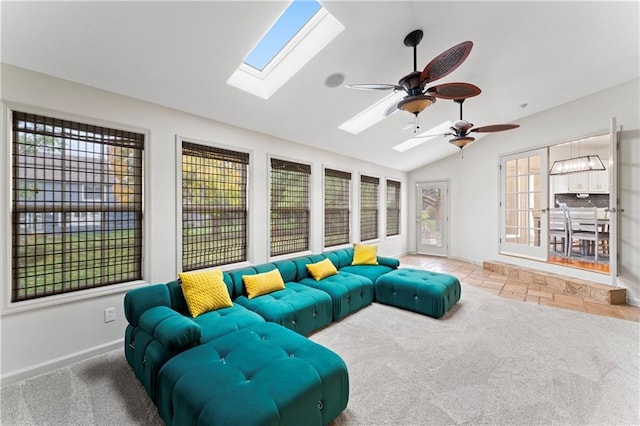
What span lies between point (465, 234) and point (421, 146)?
99.7 inches

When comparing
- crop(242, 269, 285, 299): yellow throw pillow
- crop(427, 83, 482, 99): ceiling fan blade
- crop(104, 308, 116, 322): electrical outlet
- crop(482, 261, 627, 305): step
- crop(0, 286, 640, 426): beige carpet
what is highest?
crop(427, 83, 482, 99): ceiling fan blade

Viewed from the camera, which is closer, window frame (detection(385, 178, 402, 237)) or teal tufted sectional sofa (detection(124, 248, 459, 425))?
teal tufted sectional sofa (detection(124, 248, 459, 425))

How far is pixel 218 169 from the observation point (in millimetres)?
3363

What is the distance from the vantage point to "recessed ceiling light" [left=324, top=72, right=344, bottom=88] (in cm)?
287

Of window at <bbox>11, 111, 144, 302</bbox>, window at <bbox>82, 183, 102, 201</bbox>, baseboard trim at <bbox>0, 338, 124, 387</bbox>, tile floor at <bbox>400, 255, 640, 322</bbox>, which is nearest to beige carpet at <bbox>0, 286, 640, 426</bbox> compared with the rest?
baseboard trim at <bbox>0, 338, 124, 387</bbox>

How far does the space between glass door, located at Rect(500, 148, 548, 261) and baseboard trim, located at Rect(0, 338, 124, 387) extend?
667 cm

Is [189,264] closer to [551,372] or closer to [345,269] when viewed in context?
[345,269]

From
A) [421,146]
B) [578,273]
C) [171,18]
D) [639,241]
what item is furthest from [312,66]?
[578,273]

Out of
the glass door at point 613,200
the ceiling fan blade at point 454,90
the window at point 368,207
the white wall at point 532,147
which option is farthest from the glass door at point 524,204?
the ceiling fan blade at point 454,90

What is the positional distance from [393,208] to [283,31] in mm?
5394

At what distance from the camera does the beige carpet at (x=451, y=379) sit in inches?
68.4

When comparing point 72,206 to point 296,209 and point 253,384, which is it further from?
point 296,209

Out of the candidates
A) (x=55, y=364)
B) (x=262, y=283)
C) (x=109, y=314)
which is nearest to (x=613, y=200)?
(x=262, y=283)

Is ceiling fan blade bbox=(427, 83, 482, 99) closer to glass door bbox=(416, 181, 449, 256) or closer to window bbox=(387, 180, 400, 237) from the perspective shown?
window bbox=(387, 180, 400, 237)
